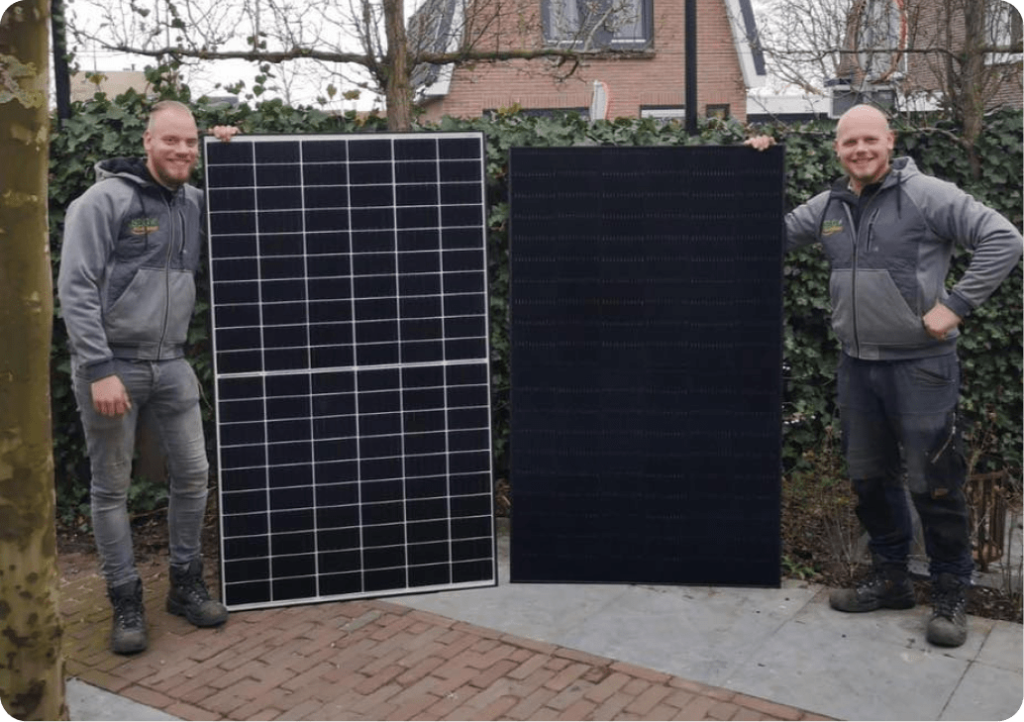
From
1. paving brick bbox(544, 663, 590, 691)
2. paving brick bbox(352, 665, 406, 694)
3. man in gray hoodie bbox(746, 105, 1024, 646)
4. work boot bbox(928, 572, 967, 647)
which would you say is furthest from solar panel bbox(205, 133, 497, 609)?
work boot bbox(928, 572, 967, 647)

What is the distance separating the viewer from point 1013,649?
4609 mm

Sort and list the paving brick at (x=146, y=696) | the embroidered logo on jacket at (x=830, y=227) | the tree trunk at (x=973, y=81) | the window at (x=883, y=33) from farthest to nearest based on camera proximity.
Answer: the window at (x=883, y=33), the tree trunk at (x=973, y=81), the embroidered logo on jacket at (x=830, y=227), the paving brick at (x=146, y=696)

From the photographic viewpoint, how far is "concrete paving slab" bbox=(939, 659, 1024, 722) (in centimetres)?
406

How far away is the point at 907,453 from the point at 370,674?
255cm

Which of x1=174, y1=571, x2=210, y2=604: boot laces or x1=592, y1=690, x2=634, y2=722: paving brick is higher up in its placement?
x1=174, y1=571, x2=210, y2=604: boot laces

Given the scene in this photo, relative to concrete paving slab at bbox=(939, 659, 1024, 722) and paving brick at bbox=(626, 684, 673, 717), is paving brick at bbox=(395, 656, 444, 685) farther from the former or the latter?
concrete paving slab at bbox=(939, 659, 1024, 722)

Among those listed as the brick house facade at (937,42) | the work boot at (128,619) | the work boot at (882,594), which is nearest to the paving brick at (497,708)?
the work boot at (128,619)

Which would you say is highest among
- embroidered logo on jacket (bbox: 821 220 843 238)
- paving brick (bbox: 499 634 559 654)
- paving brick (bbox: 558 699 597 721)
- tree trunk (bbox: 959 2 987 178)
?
tree trunk (bbox: 959 2 987 178)

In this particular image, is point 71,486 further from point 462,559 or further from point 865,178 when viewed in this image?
point 865,178

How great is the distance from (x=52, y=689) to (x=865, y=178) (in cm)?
394

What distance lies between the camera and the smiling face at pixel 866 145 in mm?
4781

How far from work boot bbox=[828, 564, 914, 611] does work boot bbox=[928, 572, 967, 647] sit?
20cm

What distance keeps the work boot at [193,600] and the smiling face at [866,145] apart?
3.56 metres

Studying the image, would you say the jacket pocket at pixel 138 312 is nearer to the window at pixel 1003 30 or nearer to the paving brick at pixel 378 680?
the paving brick at pixel 378 680
